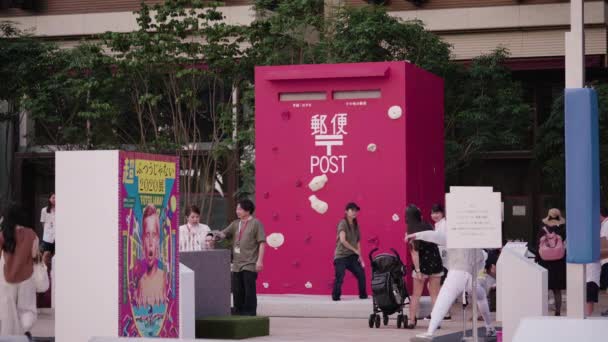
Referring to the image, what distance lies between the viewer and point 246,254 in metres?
18.3

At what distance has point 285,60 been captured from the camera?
1180 inches

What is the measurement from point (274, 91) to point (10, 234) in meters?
8.69

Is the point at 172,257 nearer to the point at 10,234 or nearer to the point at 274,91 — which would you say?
the point at 10,234

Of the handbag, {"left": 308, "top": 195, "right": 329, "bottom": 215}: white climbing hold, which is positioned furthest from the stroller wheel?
the handbag

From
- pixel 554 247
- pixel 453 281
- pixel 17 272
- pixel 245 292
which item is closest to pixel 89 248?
pixel 17 272

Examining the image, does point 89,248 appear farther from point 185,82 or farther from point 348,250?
point 185,82

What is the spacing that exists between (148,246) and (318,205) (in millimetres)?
11313

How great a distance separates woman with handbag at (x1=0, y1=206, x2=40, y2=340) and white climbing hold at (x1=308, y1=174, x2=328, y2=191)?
317 inches

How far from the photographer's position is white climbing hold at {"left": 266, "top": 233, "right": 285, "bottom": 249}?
22734 millimetres

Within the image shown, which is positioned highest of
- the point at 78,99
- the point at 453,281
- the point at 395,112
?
the point at 78,99

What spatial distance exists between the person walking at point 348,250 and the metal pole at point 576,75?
450 inches

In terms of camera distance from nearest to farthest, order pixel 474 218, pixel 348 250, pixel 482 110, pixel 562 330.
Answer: pixel 562 330, pixel 474 218, pixel 348 250, pixel 482 110

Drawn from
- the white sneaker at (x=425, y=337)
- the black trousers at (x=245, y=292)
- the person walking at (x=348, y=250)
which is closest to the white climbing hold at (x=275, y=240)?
the person walking at (x=348, y=250)

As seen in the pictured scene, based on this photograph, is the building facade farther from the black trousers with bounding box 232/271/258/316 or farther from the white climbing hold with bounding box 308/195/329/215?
the black trousers with bounding box 232/271/258/316
